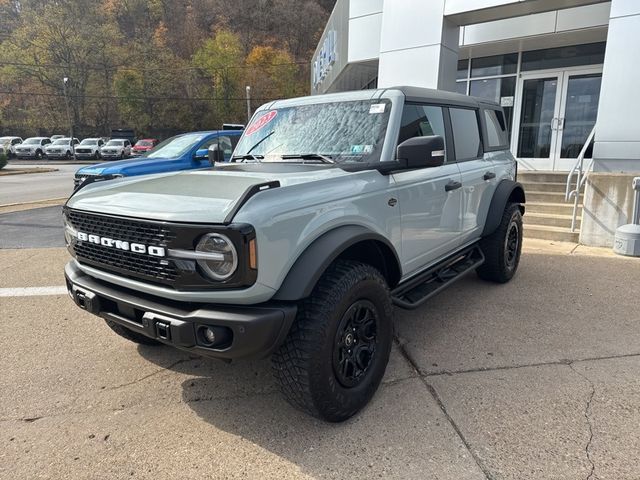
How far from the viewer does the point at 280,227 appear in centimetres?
227

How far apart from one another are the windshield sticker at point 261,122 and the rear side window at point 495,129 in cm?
228

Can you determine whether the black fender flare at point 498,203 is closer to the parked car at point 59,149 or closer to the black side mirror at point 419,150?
the black side mirror at point 419,150

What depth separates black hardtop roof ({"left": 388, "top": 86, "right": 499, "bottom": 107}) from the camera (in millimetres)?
3498

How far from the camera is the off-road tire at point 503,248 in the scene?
188 inches

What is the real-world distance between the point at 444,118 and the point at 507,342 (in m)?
1.94

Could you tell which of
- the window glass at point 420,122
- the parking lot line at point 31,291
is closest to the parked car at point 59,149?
the parking lot line at point 31,291

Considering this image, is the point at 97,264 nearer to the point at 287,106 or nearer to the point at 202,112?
the point at 287,106

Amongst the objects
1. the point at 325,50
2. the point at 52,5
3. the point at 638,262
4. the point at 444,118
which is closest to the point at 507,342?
the point at 444,118

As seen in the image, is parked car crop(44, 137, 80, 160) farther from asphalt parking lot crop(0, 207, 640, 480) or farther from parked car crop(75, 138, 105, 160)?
asphalt parking lot crop(0, 207, 640, 480)

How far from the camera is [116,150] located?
113 feet

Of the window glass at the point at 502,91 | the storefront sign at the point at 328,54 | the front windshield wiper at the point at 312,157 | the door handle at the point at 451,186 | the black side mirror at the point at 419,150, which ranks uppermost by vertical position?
the storefront sign at the point at 328,54

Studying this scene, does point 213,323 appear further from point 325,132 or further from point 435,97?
point 435,97

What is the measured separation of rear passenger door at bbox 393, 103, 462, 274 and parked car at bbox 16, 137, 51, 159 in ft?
137

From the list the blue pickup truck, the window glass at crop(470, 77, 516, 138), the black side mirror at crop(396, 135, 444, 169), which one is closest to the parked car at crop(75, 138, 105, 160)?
the blue pickup truck
